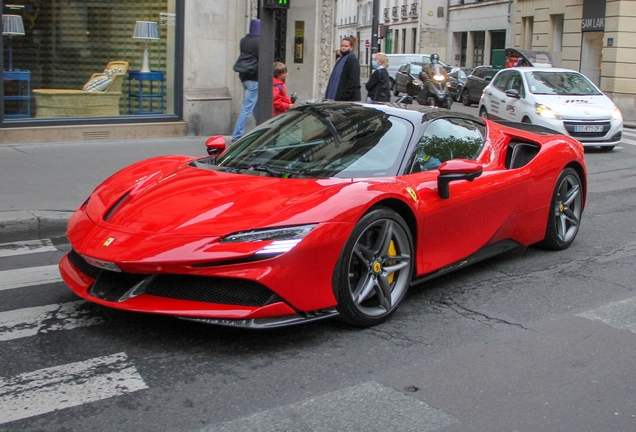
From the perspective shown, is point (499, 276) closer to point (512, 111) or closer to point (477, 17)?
point (512, 111)

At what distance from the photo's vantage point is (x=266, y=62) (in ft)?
30.5

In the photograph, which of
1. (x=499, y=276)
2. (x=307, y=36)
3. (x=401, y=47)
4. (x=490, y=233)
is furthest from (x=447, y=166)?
(x=401, y=47)

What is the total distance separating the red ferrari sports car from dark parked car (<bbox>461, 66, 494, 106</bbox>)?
78.1 ft

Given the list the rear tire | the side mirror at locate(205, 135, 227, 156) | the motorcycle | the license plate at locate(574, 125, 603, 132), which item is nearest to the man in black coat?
the license plate at locate(574, 125, 603, 132)

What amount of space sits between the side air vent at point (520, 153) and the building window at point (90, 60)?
339 inches

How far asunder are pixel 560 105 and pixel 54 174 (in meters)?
9.19

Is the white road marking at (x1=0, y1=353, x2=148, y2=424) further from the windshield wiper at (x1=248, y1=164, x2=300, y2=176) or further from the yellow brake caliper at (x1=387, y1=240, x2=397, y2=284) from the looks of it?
the yellow brake caliper at (x1=387, y1=240, x2=397, y2=284)

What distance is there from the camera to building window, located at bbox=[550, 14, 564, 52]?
35844mm

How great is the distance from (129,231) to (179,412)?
122 cm

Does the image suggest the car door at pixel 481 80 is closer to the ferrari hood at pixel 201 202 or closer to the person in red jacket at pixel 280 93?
the person in red jacket at pixel 280 93

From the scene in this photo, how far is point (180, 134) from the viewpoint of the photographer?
14.1m

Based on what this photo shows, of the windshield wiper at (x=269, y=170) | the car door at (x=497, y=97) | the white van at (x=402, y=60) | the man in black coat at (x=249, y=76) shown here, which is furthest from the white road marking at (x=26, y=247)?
the white van at (x=402, y=60)

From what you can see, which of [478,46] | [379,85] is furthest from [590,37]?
[379,85]

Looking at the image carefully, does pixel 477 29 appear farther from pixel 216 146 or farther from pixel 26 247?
pixel 216 146
